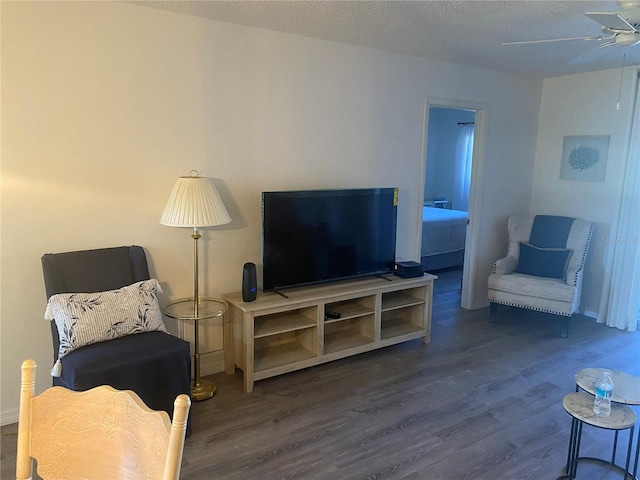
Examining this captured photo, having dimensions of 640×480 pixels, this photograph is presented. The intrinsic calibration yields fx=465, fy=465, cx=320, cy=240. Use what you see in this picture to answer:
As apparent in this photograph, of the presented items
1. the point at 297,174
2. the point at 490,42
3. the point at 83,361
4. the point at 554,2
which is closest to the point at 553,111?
the point at 490,42

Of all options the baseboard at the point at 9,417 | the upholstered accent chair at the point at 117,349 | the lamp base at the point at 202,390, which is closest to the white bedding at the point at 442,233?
the lamp base at the point at 202,390

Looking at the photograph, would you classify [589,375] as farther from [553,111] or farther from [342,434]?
[553,111]

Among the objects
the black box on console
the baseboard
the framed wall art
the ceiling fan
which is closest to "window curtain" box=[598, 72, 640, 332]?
the framed wall art

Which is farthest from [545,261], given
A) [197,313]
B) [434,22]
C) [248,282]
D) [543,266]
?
[197,313]

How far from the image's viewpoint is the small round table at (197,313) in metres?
2.95

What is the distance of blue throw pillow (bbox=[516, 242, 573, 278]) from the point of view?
445 cm

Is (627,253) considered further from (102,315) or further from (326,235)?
(102,315)

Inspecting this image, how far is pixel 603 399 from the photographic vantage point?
2219mm

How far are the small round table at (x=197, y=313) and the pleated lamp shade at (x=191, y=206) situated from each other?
1.84 feet

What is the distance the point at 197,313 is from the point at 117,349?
1.99 feet

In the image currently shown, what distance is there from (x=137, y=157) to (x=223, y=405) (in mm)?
1670

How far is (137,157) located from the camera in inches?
116

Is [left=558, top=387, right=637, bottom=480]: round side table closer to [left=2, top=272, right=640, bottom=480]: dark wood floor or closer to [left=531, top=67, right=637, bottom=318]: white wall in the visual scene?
[left=2, top=272, right=640, bottom=480]: dark wood floor

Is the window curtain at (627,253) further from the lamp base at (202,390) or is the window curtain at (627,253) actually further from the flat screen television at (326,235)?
the lamp base at (202,390)
